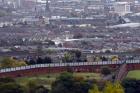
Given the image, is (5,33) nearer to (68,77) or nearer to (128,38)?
(128,38)

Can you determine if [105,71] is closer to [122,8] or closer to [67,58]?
[67,58]

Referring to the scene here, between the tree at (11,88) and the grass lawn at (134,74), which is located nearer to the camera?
the tree at (11,88)

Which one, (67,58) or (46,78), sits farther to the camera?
(67,58)

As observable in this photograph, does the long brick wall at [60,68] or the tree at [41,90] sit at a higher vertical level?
the tree at [41,90]

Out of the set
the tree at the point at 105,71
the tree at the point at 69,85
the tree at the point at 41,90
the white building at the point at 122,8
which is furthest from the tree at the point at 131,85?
the white building at the point at 122,8

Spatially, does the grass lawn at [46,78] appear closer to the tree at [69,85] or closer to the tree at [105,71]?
the tree at [105,71]

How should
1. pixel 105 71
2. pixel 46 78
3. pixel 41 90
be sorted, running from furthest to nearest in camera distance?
pixel 105 71
pixel 46 78
pixel 41 90

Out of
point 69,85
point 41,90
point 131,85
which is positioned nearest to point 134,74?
point 131,85

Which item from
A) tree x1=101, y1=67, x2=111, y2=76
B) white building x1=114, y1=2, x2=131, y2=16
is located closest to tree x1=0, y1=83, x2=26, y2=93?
tree x1=101, y1=67, x2=111, y2=76

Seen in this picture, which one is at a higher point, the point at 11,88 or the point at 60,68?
the point at 11,88

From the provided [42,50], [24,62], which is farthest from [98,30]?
[24,62]

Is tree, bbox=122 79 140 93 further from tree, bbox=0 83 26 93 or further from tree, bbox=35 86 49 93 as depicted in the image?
tree, bbox=0 83 26 93

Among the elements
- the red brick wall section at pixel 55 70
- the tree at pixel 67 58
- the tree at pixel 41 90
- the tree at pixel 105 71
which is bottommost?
the tree at pixel 67 58

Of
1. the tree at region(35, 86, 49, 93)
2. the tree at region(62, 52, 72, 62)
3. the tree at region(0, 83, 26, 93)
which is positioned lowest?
the tree at region(62, 52, 72, 62)
